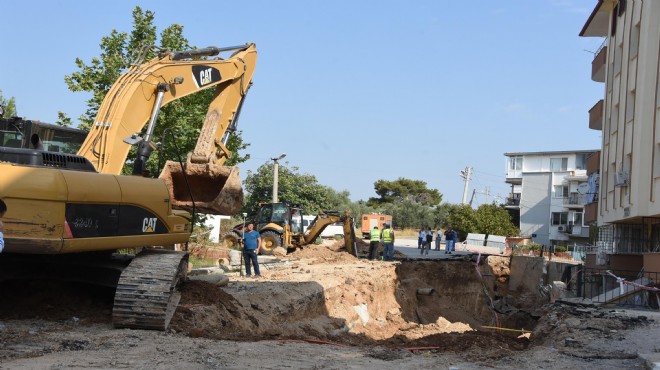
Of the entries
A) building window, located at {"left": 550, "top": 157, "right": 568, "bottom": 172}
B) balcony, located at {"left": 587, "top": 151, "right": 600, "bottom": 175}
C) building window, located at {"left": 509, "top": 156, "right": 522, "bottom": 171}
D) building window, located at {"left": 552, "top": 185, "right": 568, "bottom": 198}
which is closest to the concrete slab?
balcony, located at {"left": 587, "top": 151, "right": 600, "bottom": 175}

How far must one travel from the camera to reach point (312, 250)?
1298 inches

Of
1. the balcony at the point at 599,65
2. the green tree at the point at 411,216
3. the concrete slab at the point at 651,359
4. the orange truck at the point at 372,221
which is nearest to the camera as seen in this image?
the concrete slab at the point at 651,359

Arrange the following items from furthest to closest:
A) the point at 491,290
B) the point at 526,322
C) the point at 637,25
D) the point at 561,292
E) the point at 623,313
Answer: the point at 491,290 < the point at 637,25 < the point at 526,322 < the point at 561,292 < the point at 623,313

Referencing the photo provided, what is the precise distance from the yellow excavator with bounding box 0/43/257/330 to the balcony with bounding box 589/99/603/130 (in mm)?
22731

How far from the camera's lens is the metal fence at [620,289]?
1764cm

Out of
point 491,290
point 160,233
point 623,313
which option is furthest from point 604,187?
point 160,233

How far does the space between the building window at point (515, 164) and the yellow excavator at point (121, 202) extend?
2681 inches

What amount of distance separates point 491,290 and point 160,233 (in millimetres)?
19908

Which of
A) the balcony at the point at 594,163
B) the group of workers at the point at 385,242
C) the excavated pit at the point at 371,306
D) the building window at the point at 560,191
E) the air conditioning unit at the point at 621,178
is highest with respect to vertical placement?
the building window at the point at 560,191

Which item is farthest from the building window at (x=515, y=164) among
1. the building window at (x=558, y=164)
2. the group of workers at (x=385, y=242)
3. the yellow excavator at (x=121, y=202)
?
the yellow excavator at (x=121, y=202)

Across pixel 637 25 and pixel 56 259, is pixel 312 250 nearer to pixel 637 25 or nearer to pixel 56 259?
pixel 637 25

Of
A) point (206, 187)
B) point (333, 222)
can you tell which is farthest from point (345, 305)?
point (333, 222)

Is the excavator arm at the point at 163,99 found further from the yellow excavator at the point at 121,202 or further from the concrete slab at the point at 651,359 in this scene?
the concrete slab at the point at 651,359

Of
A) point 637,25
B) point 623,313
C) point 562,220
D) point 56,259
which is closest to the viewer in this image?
point 56,259
